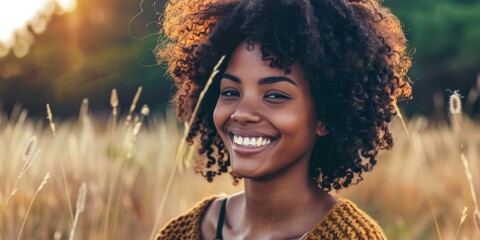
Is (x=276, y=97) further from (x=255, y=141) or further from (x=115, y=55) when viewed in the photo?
(x=115, y=55)

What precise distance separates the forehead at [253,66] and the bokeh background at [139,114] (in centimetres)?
146

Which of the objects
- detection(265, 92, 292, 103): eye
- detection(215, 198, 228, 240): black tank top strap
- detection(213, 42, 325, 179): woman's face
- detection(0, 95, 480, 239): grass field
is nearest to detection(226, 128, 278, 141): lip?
detection(213, 42, 325, 179): woman's face

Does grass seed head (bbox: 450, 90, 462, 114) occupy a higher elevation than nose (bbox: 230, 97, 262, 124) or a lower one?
lower

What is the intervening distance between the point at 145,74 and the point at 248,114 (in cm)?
1434

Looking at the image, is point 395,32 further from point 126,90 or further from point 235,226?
point 126,90

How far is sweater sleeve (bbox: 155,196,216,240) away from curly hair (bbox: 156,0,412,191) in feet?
1.14

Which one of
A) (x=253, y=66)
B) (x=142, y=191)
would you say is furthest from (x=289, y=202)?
(x=142, y=191)

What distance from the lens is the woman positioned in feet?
8.93

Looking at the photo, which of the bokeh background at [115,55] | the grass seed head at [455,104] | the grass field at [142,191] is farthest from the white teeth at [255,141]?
the bokeh background at [115,55]

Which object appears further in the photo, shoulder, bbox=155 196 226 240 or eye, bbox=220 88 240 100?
shoulder, bbox=155 196 226 240

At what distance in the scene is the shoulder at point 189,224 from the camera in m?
3.21

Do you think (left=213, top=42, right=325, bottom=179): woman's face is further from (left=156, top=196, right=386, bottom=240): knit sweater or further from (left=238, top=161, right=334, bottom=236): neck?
(left=156, top=196, right=386, bottom=240): knit sweater

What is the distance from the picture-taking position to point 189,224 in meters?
3.25

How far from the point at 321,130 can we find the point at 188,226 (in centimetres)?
74
